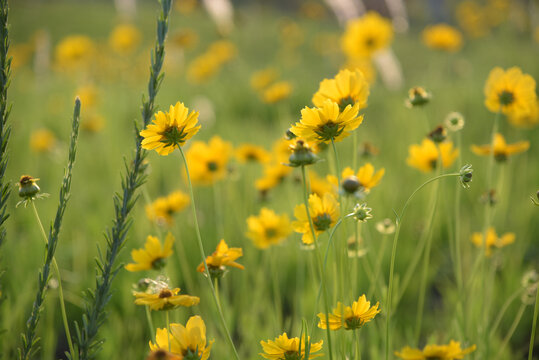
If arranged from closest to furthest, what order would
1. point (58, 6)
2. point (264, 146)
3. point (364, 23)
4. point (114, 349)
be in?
point (114, 349), point (364, 23), point (264, 146), point (58, 6)

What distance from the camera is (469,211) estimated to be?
1496 millimetres

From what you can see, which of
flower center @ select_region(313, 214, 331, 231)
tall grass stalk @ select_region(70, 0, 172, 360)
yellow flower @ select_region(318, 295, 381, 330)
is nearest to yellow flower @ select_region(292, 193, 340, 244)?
flower center @ select_region(313, 214, 331, 231)

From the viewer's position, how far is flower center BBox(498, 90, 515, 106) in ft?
2.55

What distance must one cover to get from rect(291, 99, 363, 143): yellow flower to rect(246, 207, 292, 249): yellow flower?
291 millimetres

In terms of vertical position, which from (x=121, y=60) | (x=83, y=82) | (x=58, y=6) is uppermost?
(x=58, y=6)

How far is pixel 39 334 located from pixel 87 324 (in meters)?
0.66

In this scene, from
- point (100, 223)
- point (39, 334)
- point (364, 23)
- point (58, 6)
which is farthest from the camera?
point (58, 6)

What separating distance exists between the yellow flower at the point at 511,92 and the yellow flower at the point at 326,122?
43cm

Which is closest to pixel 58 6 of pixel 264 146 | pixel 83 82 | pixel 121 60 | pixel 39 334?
pixel 121 60

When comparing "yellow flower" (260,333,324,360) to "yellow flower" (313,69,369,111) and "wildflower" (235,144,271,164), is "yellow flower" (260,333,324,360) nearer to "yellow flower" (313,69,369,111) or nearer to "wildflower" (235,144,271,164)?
"yellow flower" (313,69,369,111)

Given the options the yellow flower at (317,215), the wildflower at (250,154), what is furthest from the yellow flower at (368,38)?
the yellow flower at (317,215)

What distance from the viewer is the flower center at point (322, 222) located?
1.86 feet

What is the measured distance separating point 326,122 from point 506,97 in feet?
A: 1.54

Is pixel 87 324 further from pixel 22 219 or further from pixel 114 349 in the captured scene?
pixel 22 219
